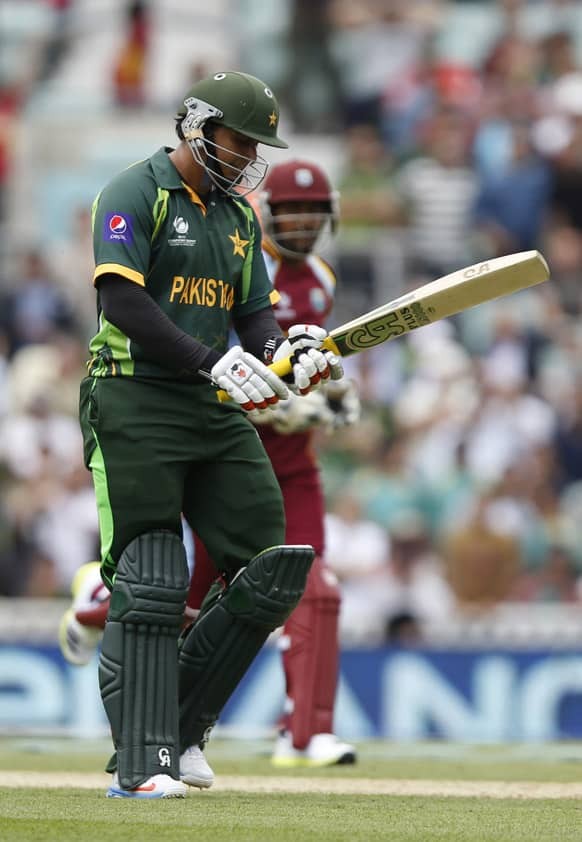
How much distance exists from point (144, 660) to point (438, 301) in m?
1.36

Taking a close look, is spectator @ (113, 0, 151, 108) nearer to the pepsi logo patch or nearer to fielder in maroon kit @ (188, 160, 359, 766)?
fielder in maroon kit @ (188, 160, 359, 766)

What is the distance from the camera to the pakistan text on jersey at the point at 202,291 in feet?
18.0

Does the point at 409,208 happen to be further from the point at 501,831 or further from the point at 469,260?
the point at 501,831

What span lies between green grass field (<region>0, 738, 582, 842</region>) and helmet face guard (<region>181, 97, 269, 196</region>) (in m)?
1.82

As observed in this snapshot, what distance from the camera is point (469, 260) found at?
1394cm

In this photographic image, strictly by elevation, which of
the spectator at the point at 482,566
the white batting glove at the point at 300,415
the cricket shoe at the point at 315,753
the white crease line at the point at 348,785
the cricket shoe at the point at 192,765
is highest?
the white batting glove at the point at 300,415

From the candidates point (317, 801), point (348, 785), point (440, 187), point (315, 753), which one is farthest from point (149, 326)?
point (440, 187)

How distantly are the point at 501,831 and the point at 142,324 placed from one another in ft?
5.65

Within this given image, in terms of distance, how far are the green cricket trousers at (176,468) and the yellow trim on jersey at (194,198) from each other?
1.75ft

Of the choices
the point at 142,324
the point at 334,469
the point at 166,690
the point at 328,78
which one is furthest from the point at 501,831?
the point at 328,78

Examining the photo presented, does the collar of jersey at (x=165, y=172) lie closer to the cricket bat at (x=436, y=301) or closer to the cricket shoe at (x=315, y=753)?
the cricket bat at (x=436, y=301)

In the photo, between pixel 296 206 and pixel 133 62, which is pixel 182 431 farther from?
pixel 133 62

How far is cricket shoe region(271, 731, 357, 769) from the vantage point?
733 centimetres

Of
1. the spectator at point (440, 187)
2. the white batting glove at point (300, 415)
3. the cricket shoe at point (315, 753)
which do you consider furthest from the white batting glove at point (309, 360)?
the spectator at point (440, 187)
